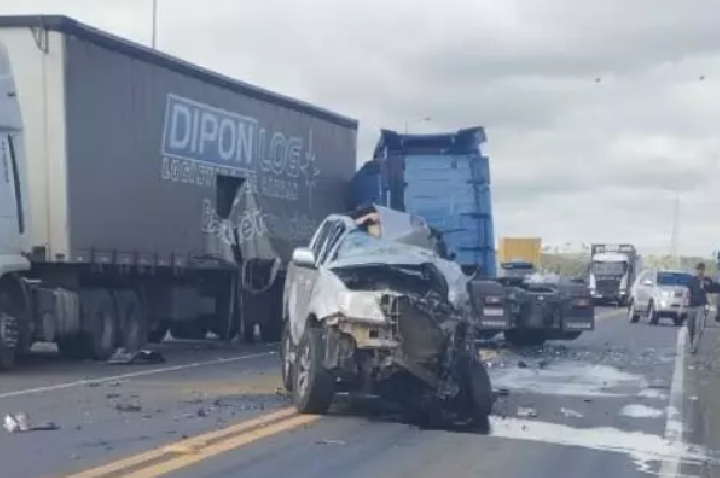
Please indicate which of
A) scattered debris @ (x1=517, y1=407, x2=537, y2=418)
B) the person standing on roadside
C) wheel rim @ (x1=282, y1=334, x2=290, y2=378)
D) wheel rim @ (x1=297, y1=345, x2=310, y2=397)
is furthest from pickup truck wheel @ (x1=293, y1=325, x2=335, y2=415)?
the person standing on roadside

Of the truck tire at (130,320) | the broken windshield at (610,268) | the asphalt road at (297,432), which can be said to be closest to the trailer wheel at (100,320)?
the truck tire at (130,320)

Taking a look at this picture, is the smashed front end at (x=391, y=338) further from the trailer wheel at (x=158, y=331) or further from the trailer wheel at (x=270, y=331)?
the trailer wheel at (x=270, y=331)

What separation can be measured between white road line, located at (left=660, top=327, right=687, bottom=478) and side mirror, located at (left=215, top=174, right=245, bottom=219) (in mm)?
8586

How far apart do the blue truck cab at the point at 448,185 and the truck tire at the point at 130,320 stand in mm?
5739

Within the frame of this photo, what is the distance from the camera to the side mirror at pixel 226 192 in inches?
917

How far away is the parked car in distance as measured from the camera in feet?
132

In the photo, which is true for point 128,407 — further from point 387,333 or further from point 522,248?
point 522,248

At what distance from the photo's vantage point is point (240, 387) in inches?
614

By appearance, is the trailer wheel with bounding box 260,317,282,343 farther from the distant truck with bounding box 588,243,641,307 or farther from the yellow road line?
the distant truck with bounding box 588,243,641,307

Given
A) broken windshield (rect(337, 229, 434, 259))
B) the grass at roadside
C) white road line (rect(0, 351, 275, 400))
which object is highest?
broken windshield (rect(337, 229, 434, 259))

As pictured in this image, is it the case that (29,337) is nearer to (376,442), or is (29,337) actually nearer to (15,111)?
(15,111)

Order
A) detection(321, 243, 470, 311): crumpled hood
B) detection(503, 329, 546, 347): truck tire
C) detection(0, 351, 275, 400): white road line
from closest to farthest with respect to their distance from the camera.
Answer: detection(321, 243, 470, 311): crumpled hood < detection(0, 351, 275, 400): white road line < detection(503, 329, 546, 347): truck tire

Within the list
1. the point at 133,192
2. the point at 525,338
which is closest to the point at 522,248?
the point at 525,338

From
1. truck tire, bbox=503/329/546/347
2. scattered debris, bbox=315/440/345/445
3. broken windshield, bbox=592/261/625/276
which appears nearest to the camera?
scattered debris, bbox=315/440/345/445
